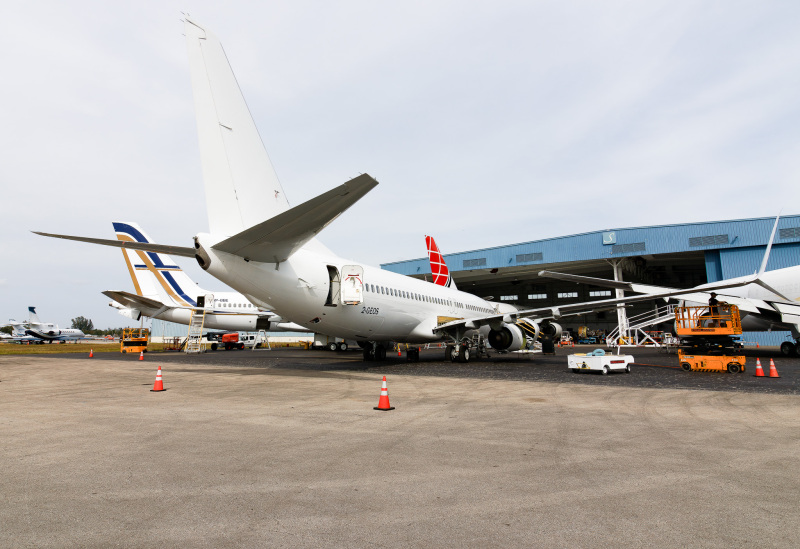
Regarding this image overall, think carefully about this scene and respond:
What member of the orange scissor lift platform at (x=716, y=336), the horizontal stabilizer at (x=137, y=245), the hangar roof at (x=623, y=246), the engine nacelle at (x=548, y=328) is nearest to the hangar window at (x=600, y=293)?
the hangar roof at (x=623, y=246)

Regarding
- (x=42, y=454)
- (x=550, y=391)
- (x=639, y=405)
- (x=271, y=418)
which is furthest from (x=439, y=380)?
(x=42, y=454)

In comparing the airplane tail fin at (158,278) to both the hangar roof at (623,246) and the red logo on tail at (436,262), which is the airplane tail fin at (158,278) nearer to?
the red logo on tail at (436,262)

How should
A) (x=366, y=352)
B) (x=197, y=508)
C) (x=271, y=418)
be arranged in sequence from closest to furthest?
(x=197, y=508)
(x=271, y=418)
(x=366, y=352)

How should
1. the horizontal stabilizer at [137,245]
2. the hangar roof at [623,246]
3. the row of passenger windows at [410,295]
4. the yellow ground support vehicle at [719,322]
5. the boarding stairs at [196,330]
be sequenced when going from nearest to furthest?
the horizontal stabilizer at [137,245] < the yellow ground support vehicle at [719,322] < the row of passenger windows at [410,295] < the boarding stairs at [196,330] < the hangar roof at [623,246]

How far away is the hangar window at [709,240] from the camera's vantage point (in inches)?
1342

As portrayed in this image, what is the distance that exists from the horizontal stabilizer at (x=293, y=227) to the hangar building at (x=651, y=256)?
108ft

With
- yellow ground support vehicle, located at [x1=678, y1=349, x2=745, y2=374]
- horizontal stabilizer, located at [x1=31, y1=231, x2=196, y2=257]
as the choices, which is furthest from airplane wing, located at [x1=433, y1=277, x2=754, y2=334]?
horizontal stabilizer, located at [x1=31, y1=231, x2=196, y2=257]

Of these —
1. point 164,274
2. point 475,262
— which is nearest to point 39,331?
point 164,274

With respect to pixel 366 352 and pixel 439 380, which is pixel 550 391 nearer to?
pixel 439 380

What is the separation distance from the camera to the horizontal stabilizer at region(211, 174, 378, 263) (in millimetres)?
8523

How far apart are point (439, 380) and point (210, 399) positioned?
6423mm

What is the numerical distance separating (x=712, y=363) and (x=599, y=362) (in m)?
4.20

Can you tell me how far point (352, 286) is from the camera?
14094mm

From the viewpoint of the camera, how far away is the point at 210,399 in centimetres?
902
